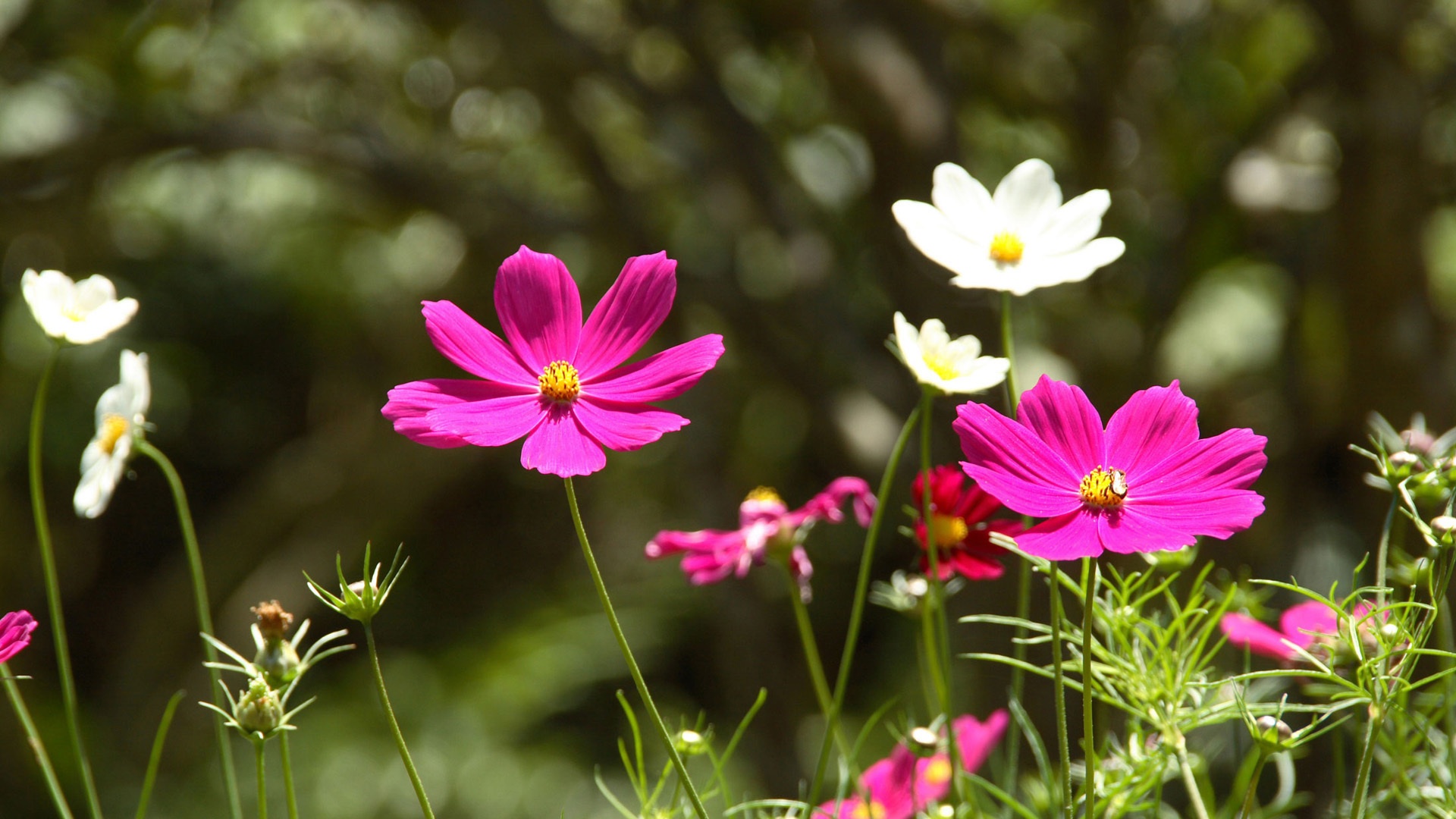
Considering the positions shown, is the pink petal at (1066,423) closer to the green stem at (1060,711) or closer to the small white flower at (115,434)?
the green stem at (1060,711)

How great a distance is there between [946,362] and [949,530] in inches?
3.2

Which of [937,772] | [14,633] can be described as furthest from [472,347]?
[937,772]

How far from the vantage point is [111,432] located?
1.23 ft

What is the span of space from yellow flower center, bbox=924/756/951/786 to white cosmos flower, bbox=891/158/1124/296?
189 millimetres

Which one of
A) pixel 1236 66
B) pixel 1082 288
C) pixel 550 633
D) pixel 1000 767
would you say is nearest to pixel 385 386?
pixel 550 633

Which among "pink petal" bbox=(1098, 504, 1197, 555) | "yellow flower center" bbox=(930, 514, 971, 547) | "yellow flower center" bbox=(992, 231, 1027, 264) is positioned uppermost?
"yellow flower center" bbox=(992, 231, 1027, 264)

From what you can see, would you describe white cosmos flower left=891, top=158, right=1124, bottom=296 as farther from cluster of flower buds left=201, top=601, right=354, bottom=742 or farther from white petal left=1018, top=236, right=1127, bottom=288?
cluster of flower buds left=201, top=601, right=354, bottom=742

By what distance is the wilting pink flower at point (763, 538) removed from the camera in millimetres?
351

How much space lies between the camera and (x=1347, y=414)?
1.51 m

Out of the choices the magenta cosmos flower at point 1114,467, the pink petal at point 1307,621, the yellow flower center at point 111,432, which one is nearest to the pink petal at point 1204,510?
the magenta cosmos flower at point 1114,467

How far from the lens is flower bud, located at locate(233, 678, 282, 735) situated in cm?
25

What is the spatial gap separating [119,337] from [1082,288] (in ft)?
7.73

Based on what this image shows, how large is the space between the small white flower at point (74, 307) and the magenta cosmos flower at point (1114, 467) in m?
0.26

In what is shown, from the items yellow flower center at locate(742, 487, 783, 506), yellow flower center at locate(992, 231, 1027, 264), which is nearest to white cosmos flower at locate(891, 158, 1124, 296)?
yellow flower center at locate(992, 231, 1027, 264)
